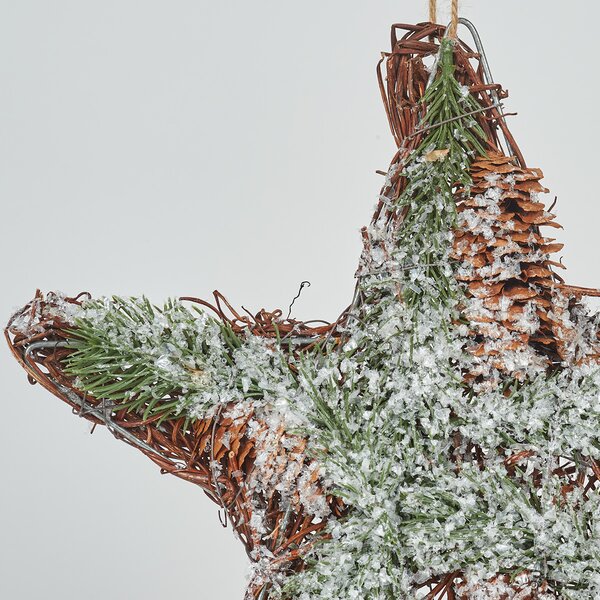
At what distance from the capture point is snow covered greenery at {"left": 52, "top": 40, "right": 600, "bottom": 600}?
0.84 metres

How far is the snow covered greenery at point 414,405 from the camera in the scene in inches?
33.3

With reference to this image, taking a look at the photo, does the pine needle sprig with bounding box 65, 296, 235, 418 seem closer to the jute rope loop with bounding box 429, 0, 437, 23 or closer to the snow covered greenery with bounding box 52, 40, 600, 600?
the snow covered greenery with bounding box 52, 40, 600, 600

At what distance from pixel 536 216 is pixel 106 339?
0.42 meters

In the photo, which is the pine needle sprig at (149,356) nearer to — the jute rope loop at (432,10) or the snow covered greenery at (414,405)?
the snow covered greenery at (414,405)

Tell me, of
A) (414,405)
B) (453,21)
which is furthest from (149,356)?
(453,21)

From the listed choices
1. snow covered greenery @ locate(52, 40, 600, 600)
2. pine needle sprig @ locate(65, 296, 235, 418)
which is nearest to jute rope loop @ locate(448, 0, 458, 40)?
snow covered greenery @ locate(52, 40, 600, 600)

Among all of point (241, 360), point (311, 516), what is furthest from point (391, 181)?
point (311, 516)

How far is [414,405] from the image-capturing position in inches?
34.7

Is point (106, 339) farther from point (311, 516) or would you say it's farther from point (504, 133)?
point (504, 133)

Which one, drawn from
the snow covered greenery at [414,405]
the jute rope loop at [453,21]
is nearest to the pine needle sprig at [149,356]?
the snow covered greenery at [414,405]

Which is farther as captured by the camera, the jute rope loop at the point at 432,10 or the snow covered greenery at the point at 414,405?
the jute rope loop at the point at 432,10

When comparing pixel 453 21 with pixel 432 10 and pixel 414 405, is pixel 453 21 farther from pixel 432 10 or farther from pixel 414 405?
pixel 414 405

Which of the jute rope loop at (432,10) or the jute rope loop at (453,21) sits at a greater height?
the jute rope loop at (432,10)

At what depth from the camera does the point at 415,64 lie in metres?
0.94
